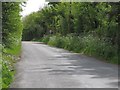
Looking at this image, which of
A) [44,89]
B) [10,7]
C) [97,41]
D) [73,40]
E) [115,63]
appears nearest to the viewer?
[44,89]

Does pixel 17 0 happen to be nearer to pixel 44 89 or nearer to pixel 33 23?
pixel 44 89

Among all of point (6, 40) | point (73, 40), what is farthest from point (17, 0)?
point (73, 40)

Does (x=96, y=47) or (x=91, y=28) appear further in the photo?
(x=91, y=28)

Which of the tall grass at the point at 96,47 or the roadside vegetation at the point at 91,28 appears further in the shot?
the roadside vegetation at the point at 91,28

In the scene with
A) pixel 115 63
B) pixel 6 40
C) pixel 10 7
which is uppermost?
pixel 10 7

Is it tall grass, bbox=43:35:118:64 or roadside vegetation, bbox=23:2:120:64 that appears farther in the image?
roadside vegetation, bbox=23:2:120:64

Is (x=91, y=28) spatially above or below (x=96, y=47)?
above

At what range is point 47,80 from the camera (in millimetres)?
15312

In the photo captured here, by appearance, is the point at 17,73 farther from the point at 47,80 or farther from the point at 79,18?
the point at 79,18

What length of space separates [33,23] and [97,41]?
2700 inches

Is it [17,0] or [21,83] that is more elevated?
[17,0]

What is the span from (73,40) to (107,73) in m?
25.6

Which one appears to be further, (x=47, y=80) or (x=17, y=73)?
(x=17, y=73)

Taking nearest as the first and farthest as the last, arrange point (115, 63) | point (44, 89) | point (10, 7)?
point (44, 89)
point (10, 7)
point (115, 63)
